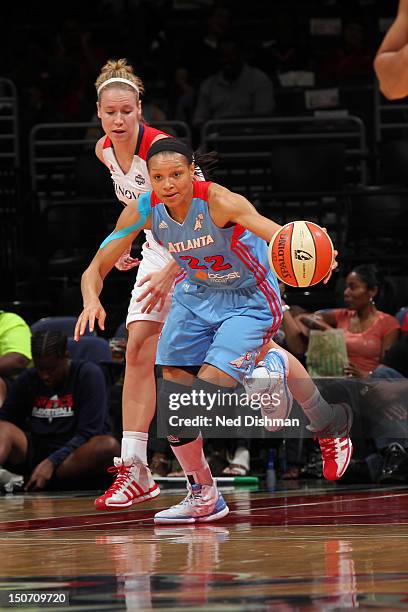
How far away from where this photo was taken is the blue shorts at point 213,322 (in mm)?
5770

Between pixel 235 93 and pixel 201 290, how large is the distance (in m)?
7.26

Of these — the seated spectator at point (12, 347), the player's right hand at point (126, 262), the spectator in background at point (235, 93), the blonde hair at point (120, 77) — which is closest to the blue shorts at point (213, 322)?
the player's right hand at point (126, 262)

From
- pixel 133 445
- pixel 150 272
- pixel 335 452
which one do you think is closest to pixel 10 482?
pixel 133 445

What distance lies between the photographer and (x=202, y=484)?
5.96 metres

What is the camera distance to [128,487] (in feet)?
20.5

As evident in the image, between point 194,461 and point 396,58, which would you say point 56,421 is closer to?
point 194,461

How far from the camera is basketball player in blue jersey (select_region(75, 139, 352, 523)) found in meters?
5.72

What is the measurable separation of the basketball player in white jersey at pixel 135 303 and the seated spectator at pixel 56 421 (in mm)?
1940

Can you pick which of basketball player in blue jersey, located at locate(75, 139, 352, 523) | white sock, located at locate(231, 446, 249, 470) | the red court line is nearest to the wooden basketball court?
the red court line

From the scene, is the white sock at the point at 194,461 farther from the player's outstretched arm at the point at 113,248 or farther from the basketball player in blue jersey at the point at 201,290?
the player's outstretched arm at the point at 113,248

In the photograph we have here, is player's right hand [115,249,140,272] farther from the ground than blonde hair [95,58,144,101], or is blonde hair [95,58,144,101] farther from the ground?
blonde hair [95,58,144,101]

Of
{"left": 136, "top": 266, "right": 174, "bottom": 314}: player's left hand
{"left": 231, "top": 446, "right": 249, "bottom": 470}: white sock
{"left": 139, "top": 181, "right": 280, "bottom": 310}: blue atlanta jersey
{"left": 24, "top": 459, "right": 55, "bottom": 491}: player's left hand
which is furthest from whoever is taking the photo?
{"left": 231, "top": 446, "right": 249, "bottom": 470}: white sock

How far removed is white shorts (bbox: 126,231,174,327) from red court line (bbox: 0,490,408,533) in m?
0.98

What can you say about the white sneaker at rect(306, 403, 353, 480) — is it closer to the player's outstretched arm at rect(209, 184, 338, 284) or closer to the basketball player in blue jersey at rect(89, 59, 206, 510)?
the basketball player in blue jersey at rect(89, 59, 206, 510)
